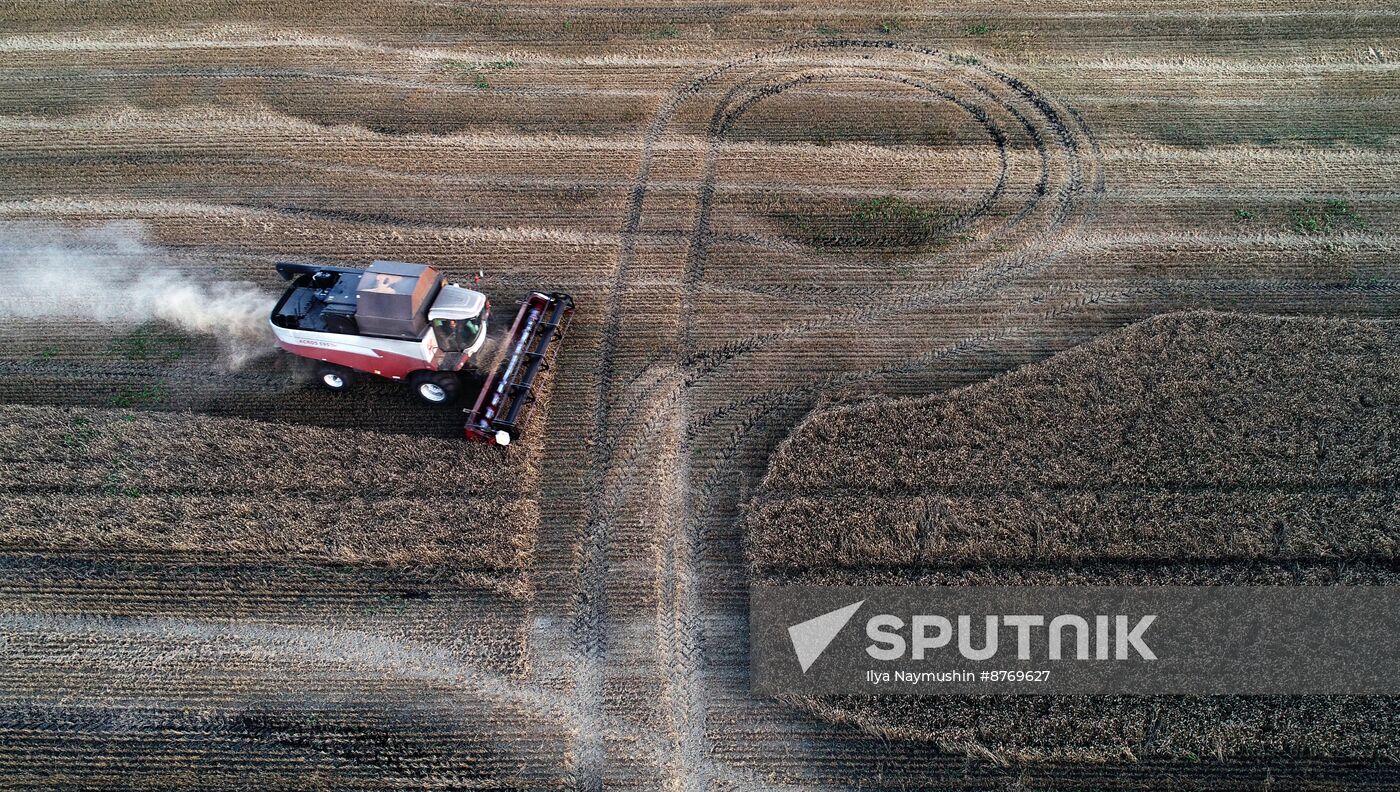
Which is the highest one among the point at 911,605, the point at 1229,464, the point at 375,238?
the point at 375,238

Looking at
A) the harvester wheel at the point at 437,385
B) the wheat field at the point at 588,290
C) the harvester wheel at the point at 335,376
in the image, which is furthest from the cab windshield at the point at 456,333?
the harvester wheel at the point at 335,376

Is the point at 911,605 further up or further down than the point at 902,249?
further down

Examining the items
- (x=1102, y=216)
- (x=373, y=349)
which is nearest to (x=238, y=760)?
(x=373, y=349)

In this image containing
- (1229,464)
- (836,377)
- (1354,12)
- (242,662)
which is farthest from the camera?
(1354,12)

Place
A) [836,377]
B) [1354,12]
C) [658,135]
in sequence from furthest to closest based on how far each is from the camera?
[1354,12] → [658,135] → [836,377]

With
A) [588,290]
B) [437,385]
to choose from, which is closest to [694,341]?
[588,290]

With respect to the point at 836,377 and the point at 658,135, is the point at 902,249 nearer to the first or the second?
the point at 836,377

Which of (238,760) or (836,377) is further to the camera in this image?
(836,377)
